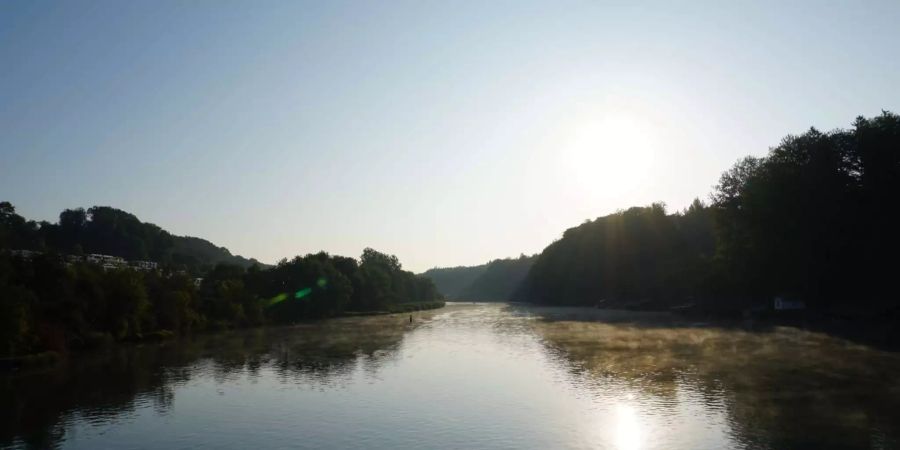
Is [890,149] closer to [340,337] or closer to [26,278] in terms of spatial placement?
[340,337]

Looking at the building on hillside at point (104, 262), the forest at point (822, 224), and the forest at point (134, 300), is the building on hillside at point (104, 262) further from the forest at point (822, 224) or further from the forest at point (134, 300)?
the forest at point (822, 224)

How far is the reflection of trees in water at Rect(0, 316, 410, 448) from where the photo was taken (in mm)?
33281

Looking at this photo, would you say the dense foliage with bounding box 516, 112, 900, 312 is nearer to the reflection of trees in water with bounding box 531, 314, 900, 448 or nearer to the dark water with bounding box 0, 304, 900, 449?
the reflection of trees in water with bounding box 531, 314, 900, 448

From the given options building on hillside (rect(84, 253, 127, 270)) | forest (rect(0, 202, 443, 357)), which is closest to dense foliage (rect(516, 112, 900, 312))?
forest (rect(0, 202, 443, 357))

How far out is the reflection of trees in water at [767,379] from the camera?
2577 centimetres

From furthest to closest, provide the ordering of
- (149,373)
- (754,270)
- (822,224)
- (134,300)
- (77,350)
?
(754,270)
(822,224)
(134,300)
(77,350)
(149,373)

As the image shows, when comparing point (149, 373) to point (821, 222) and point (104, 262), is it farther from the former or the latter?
point (104, 262)

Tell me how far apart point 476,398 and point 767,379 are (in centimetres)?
1736

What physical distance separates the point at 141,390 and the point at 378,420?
1957 centimetres

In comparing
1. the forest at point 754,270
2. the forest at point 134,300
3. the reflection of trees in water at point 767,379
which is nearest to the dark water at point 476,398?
the reflection of trees in water at point 767,379

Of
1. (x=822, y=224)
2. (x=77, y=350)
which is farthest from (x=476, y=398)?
(x=822, y=224)

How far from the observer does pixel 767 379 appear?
126 ft

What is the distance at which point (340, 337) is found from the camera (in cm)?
8106

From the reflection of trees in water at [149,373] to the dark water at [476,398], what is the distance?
0.21 m
